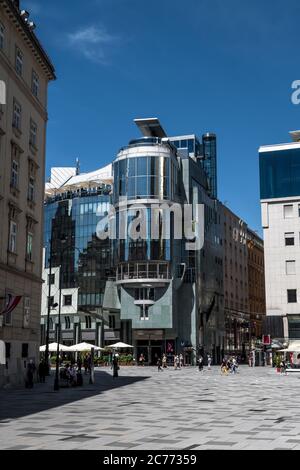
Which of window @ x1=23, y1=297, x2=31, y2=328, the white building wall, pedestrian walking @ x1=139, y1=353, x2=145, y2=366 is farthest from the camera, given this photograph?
pedestrian walking @ x1=139, y1=353, x2=145, y2=366

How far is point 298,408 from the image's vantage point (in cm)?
2336

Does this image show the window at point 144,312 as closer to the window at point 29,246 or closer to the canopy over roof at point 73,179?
the canopy over roof at point 73,179

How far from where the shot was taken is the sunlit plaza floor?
13.8 meters

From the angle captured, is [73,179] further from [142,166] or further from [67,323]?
[142,166]

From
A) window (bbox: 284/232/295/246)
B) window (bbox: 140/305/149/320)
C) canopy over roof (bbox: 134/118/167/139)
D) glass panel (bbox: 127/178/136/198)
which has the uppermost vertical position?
canopy over roof (bbox: 134/118/167/139)

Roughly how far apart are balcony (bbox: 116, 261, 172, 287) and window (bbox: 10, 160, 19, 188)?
140ft

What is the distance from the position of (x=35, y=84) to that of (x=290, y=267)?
151 ft

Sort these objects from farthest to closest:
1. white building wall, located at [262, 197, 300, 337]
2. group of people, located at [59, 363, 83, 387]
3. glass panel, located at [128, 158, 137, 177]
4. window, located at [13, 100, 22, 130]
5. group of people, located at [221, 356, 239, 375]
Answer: glass panel, located at [128, 158, 137, 177], white building wall, located at [262, 197, 300, 337], group of people, located at [221, 356, 239, 375], window, located at [13, 100, 22, 130], group of people, located at [59, 363, 83, 387]

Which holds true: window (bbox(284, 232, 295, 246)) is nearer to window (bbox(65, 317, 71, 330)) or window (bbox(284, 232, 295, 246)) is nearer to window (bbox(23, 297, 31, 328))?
window (bbox(65, 317, 71, 330))

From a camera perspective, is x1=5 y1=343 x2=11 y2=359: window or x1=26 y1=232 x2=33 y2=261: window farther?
x1=26 y1=232 x2=33 y2=261: window

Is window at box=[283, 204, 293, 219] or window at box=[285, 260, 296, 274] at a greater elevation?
window at box=[283, 204, 293, 219]

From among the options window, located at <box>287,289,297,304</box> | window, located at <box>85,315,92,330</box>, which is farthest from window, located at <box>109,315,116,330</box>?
window, located at <box>287,289,297,304</box>

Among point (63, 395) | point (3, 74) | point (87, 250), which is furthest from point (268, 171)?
point (63, 395)

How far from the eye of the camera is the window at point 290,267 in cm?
7644
